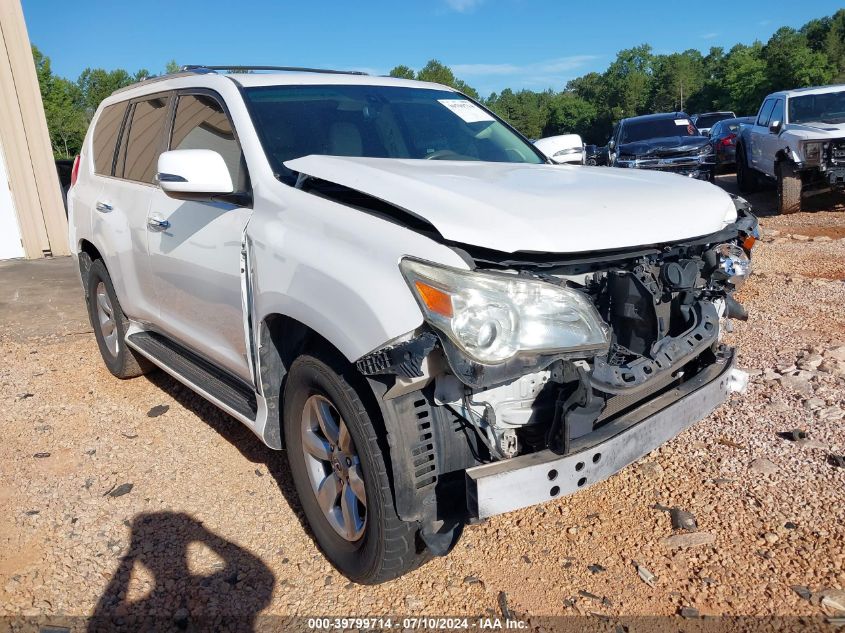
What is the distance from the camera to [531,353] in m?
2.17

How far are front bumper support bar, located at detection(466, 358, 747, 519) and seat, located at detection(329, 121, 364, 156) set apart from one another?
1760 millimetres

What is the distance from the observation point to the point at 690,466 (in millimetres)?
3424

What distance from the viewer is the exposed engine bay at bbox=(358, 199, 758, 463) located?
2.16m

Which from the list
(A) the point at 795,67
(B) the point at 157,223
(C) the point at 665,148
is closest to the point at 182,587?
(B) the point at 157,223

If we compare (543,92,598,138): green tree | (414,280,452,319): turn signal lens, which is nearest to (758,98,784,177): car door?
(414,280,452,319): turn signal lens

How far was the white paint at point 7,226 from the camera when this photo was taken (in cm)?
1073

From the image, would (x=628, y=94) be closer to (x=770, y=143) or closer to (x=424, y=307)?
(x=770, y=143)

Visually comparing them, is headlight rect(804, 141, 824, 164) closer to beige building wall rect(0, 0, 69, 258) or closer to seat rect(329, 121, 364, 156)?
seat rect(329, 121, 364, 156)

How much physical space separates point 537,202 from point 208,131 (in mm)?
1864

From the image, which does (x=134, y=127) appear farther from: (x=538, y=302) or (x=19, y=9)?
(x=19, y=9)

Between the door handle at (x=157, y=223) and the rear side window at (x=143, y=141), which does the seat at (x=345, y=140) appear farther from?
the rear side window at (x=143, y=141)

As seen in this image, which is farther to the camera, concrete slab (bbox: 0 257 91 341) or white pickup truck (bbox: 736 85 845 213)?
white pickup truck (bbox: 736 85 845 213)

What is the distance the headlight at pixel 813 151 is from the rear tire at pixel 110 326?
370 inches

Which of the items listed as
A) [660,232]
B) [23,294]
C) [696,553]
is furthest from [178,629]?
[23,294]
